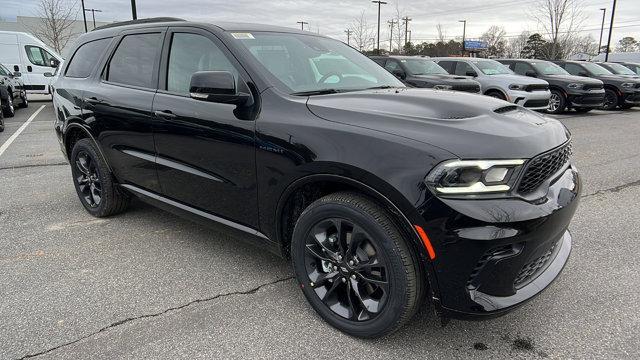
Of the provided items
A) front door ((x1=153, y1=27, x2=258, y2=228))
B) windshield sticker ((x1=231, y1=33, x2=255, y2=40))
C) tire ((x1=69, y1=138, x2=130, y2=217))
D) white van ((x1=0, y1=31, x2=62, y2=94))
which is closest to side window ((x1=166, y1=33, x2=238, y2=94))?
front door ((x1=153, y1=27, x2=258, y2=228))

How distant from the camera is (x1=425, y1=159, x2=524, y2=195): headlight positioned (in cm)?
212

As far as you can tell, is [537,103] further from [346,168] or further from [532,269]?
[346,168]

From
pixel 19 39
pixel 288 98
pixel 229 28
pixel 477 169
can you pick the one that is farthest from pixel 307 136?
pixel 19 39

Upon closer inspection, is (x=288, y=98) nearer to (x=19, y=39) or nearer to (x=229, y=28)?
(x=229, y=28)

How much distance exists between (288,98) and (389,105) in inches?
24.0

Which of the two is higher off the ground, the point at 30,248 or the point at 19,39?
the point at 19,39

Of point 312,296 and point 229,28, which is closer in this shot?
point 312,296

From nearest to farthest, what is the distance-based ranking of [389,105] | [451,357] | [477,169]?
[477,169], [451,357], [389,105]

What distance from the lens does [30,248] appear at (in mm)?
3863

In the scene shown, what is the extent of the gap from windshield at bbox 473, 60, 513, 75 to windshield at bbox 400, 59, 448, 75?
1837 mm

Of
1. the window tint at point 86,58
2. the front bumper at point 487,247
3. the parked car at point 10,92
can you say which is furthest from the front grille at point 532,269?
the parked car at point 10,92

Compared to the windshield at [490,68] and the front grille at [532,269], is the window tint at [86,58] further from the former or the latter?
the windshield at [490,68]

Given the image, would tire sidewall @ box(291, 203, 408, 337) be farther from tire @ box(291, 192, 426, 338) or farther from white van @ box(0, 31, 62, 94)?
white van @ box(0, 31, 62, 94)

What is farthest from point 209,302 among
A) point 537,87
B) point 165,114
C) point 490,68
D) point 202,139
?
point 490,68
